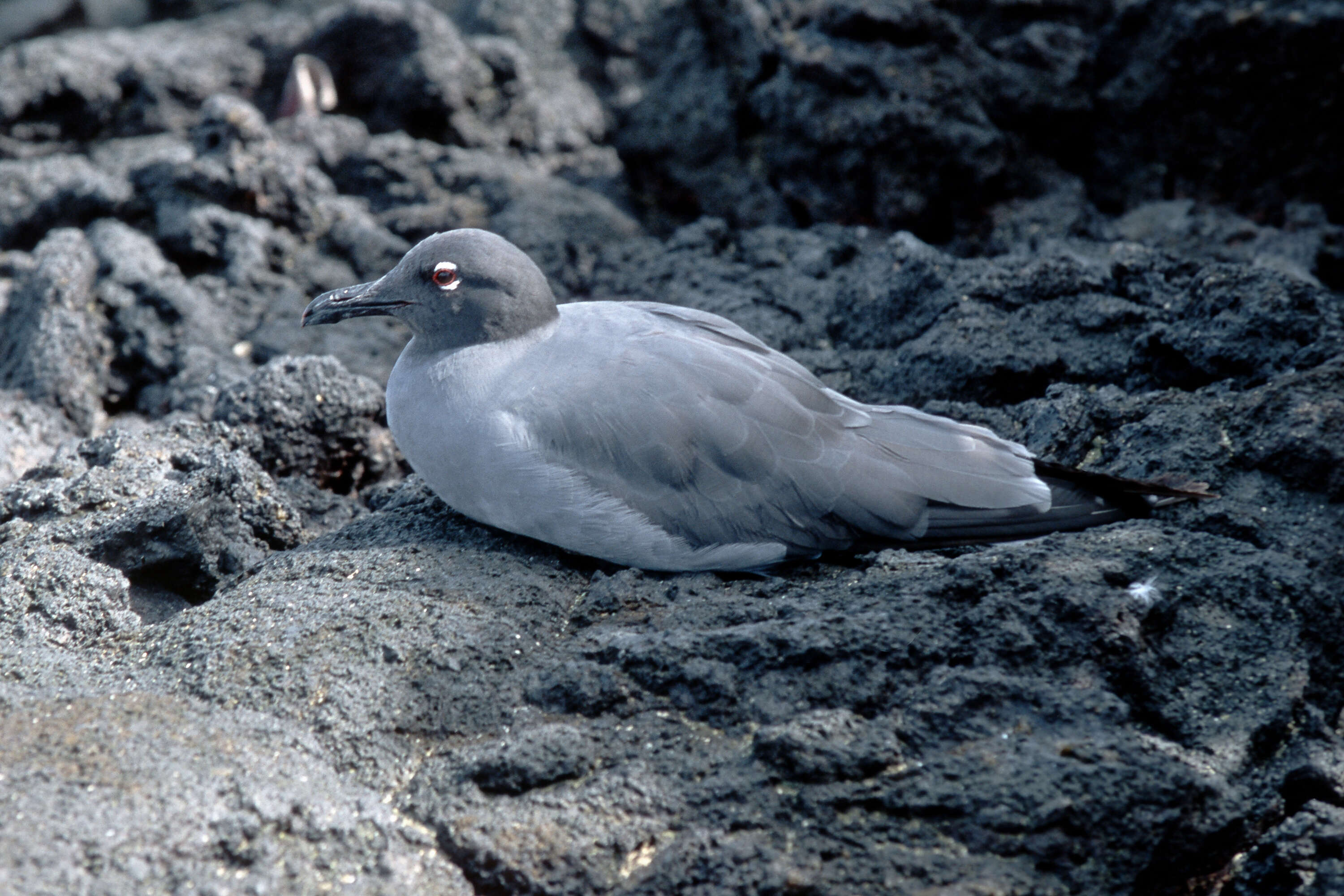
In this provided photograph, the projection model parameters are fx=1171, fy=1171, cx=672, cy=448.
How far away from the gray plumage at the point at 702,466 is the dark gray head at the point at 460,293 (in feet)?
0.71

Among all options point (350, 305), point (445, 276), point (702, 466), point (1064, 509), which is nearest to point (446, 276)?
point (445, 276)

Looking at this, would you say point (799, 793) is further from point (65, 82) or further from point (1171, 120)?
point (65, 82)

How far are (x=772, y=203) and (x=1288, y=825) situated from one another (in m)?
4.49

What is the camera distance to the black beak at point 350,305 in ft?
12.9

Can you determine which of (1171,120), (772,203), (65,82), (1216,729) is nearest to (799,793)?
(1216,729)

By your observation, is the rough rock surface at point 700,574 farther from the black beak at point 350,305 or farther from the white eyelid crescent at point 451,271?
the white eyelid crescent at point 451,271

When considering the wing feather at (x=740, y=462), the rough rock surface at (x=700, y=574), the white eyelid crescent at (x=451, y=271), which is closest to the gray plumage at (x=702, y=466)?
the wing feather at (x=740, y=462)

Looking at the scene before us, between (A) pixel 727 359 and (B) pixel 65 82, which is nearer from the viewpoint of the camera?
(A) pixel 727 359

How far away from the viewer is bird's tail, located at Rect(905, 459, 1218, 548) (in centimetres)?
337

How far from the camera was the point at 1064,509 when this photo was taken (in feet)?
11.4

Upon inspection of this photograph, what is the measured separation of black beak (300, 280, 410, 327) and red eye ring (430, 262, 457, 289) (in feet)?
0.42

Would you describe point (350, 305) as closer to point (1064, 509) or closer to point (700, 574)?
point (700, 574)

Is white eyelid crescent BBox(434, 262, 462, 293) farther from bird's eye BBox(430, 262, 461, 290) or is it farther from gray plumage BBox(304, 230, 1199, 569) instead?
gray plumage BBox(304, 230, 1199, 569)

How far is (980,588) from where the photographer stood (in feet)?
9.95
